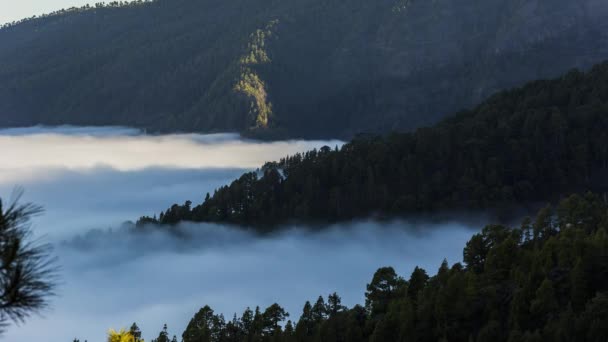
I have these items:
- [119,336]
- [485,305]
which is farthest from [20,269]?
[485,305]

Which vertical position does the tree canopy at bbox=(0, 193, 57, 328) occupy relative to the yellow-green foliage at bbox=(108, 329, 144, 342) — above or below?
above

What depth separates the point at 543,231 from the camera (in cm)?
10169

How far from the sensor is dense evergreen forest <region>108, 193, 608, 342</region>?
7119 cm

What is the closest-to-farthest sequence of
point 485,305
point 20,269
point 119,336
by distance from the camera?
point 20,269 → point 119,336 → point 485,305

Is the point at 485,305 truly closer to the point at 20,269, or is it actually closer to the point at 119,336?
the point at 119,336

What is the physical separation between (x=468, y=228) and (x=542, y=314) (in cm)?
12314

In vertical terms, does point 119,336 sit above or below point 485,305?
above

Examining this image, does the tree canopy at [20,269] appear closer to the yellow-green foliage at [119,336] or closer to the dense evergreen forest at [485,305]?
the yellow-green foliage at [119,336]

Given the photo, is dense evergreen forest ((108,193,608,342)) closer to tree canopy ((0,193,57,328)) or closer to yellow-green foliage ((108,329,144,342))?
yellow-green foliage ((108,329,144,342))

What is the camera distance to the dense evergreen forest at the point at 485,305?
234 ft

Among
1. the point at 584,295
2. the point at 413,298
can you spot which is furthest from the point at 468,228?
the point at 584,295

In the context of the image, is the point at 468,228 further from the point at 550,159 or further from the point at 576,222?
the point at 576,222

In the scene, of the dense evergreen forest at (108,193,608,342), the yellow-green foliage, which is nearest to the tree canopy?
the yellow-green foliage

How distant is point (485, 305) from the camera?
7894cm
